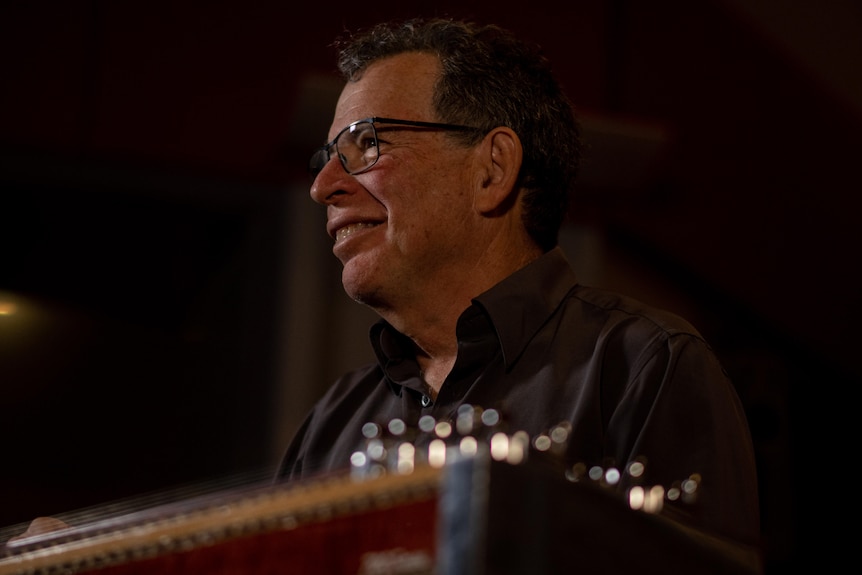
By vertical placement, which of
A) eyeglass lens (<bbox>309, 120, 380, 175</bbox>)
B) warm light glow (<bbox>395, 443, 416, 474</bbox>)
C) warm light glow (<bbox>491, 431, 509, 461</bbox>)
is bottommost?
warm light glow (<bbox>395, 443, 416, 474</bbox>)

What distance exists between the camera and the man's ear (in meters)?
1.85

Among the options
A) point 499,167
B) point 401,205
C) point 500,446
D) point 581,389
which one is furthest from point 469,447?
point 499,167

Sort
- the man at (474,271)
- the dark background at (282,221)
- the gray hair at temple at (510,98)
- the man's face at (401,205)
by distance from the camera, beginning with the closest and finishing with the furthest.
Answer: the man at (474,271) < the man's face at (401,205) < the gray hair at temple at (510,98) < the dark background at (282,221)

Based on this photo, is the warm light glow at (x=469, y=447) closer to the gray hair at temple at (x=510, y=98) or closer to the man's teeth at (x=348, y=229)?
the man's teeth at (x=348, y=229)

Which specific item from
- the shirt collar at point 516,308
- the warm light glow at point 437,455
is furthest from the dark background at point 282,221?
the warm light glow at point 437,455

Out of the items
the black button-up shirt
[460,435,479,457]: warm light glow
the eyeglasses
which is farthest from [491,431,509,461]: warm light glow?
the eyeglasses

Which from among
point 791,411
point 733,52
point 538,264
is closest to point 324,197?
point 538,264

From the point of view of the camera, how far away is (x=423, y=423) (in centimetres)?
89

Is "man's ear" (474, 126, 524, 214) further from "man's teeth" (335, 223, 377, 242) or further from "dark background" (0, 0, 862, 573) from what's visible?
"dark background" (0, 0, 862, 573)

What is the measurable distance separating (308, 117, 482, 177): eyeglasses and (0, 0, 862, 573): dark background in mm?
1305

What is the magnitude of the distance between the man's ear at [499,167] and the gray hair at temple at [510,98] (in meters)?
0.02

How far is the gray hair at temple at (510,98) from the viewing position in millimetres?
1896

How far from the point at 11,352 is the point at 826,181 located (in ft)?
9.28

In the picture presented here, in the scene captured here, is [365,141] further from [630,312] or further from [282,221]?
[282,221]
